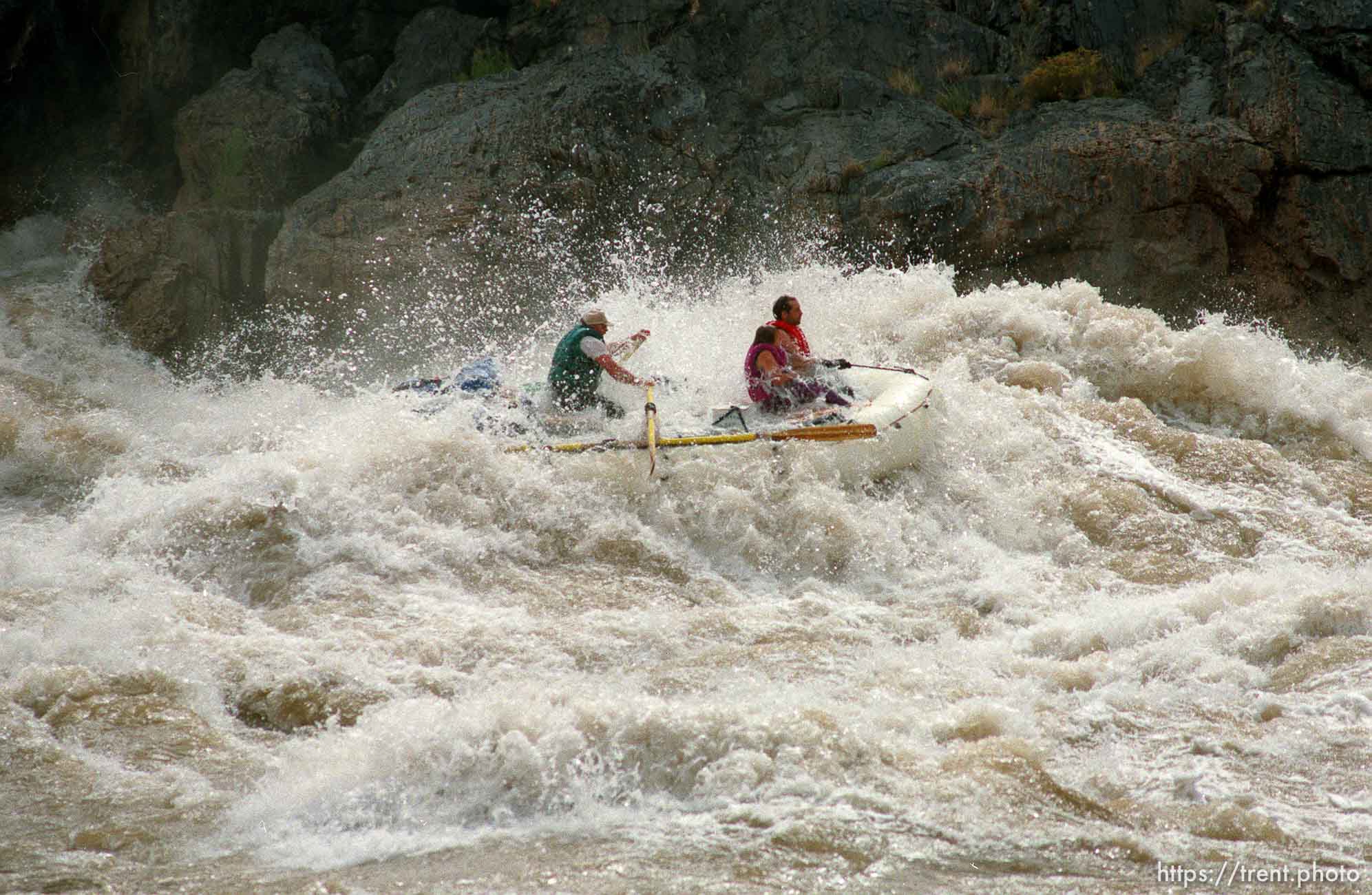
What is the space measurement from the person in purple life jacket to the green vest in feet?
3.75

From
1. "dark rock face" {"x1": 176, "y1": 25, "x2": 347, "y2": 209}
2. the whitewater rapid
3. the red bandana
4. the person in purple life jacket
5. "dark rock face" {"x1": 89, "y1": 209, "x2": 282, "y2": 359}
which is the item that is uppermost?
"dark rock face" {"x1": 176, "y1": 25, "x2": 347, "y2": 209}

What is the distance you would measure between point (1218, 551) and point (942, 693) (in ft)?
9.00

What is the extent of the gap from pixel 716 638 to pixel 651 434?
1762mm

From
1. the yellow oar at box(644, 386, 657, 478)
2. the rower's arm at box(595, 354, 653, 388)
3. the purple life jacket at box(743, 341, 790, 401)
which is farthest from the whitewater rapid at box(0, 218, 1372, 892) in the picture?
the purple life jacket at box(743, 341, 790, 401)

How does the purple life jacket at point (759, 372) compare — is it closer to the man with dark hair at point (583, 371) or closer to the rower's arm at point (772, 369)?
the rower's arm at point (772, 369)

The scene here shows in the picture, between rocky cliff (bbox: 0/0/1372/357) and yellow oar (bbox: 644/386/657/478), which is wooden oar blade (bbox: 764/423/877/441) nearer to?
yellow oar (bbox: 644/386/657/478)

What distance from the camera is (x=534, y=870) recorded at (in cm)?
329

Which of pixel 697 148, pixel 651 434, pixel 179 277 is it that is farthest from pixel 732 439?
pixel 179 277

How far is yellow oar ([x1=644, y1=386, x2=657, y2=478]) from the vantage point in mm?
6539

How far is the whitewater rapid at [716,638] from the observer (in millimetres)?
3477

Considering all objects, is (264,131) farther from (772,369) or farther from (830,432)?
(830,432)

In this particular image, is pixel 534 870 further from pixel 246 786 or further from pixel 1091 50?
pixel 1091 50

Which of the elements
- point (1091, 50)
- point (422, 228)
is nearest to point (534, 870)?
point (422, 228)

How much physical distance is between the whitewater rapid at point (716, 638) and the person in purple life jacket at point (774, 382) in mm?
555
